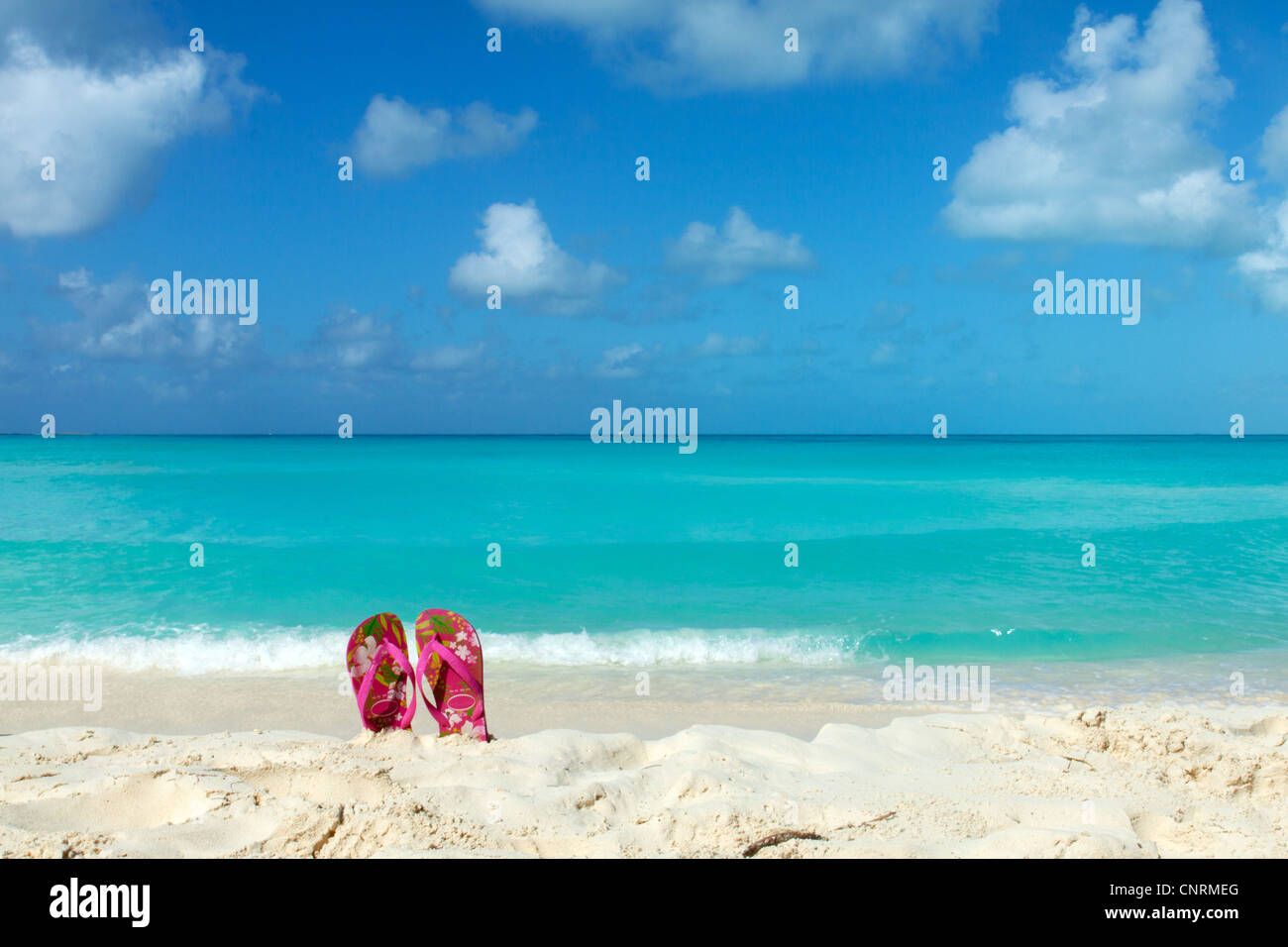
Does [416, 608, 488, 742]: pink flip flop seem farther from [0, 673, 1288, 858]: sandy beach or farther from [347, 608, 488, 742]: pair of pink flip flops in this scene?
[0, 673, 1288, 858]: sandy beach

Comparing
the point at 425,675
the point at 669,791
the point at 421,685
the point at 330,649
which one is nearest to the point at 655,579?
the point at 330,649

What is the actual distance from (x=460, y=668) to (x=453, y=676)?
11 cm

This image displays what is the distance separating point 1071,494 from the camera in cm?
2930

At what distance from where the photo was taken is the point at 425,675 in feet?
15.7

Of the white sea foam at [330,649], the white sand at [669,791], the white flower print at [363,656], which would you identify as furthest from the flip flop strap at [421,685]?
the white sea foam at [330,649]

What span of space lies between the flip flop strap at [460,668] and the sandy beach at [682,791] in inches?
8.1

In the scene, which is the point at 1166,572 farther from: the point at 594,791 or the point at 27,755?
the point at 27,755

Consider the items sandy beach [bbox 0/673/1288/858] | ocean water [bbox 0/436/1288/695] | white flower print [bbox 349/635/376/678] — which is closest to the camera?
sandy beach [bbox 0/673/1288/858]

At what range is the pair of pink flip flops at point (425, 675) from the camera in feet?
15.5

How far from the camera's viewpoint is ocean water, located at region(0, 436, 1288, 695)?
28.8ft

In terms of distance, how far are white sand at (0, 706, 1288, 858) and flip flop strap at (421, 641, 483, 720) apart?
23 cm

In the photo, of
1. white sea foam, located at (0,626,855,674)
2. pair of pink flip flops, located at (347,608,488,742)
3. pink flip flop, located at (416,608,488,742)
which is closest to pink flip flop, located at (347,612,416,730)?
pair of pink flip flops, located at (347,608,488,742)

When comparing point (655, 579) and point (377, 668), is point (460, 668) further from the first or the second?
point (655, 579)

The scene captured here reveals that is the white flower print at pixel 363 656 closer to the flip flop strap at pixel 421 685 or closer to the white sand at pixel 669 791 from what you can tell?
the flip flop strap at pixel 421 685
